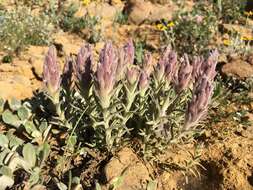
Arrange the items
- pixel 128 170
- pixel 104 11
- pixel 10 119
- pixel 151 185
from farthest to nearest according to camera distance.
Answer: pixel 104 11 < pixel 10 119 < pixel 128 170 < pixel 151 185

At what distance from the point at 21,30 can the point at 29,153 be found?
3.44 meters

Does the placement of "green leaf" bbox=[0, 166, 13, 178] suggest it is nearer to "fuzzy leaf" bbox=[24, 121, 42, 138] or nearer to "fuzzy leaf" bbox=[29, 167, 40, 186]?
"fuzzy leaf" bbox=[29, 167, 40, 186]

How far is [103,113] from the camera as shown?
3.51 metres

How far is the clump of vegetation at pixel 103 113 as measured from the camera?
342 centimetres

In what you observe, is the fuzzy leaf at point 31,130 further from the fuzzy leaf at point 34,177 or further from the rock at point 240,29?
the rock at point 240,29

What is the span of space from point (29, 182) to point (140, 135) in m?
1.11

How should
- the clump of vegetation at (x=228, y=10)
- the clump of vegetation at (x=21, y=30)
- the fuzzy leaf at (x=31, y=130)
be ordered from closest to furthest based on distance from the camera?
the fuzzy leaf at (x=31, y=130) < the clump of vegetation at (x=21, y=30) < the clump of vegetation at (x=228, y=10)

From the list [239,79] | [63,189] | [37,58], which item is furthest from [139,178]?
[37,58]

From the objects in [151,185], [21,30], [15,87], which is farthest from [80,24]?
[151,185]

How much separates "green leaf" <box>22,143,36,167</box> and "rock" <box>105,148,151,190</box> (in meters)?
0.65

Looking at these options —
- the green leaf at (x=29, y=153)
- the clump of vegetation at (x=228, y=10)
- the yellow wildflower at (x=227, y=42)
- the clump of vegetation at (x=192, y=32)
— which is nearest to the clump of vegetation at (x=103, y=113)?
the green leaf at (x=29, y=153)

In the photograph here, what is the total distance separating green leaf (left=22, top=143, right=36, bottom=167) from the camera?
11.6 ft

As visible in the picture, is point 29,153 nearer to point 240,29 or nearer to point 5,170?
point 5,170

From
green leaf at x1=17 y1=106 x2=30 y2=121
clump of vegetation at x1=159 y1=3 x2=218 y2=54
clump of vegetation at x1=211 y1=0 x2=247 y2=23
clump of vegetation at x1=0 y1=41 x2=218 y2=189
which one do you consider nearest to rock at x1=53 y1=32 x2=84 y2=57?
clump of vegetation at x1=159 y1=3 x2=218 y2=54
